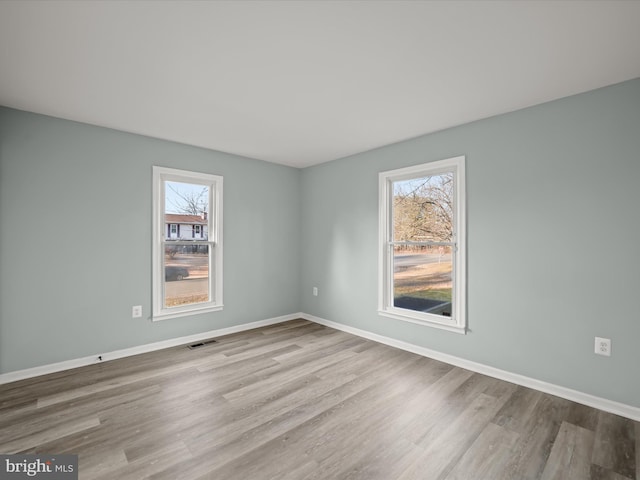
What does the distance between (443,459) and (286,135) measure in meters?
3.27

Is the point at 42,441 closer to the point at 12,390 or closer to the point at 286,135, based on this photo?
the point at 12,390

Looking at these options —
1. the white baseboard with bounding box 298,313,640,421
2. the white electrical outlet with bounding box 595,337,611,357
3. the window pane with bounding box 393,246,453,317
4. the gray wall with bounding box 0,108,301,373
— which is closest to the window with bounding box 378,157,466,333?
the window pane with bounding box 393,246,453,317

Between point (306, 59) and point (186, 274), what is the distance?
3029mm

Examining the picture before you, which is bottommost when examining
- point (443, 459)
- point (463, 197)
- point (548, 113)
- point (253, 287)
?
point (443, 459)

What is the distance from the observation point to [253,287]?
4.60m

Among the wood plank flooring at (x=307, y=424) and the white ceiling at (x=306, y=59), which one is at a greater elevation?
the white ceiling at (x=306, y=59)

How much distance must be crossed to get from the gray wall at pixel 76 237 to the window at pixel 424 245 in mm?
2350

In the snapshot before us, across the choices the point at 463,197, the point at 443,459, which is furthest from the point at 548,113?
the point at 443,459

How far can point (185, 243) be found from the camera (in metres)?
3.96

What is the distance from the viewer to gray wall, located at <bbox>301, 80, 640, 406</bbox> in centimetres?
235

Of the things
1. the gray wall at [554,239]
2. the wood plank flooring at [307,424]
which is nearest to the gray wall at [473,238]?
the gray wall at [554,239]

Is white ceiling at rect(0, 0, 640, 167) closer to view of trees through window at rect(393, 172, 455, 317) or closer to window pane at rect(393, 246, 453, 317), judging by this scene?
view of trees through window at rect(393, 172, 455, 317)

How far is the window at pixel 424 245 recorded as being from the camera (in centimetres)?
330

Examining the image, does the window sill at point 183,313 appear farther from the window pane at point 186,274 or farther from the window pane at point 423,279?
the window pane at point 423,279
